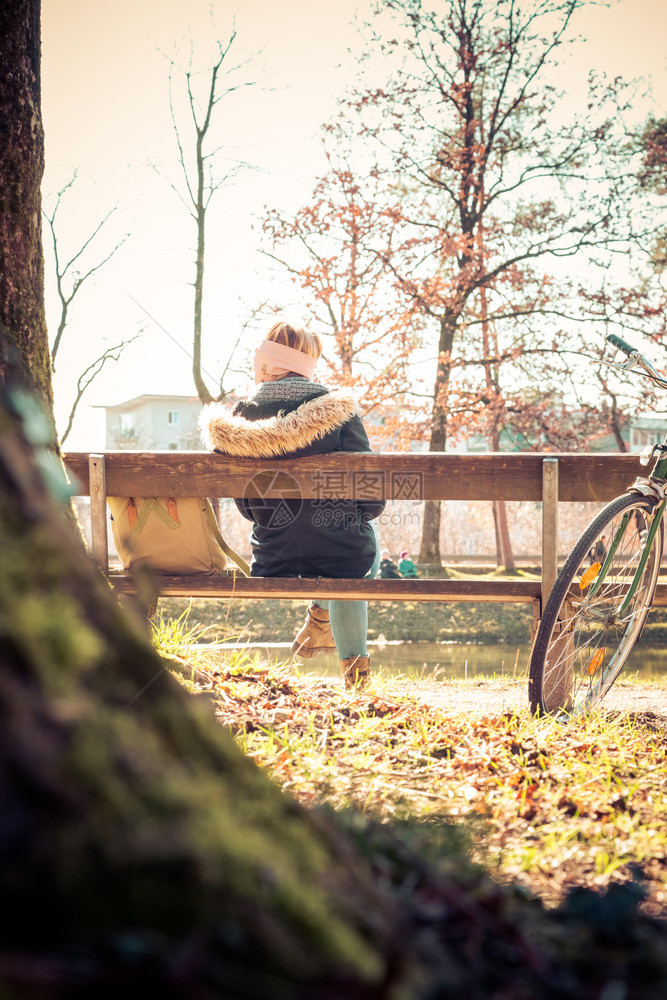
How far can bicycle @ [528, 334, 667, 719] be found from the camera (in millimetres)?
3025

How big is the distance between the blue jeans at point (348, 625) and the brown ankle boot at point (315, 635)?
117 millimetres

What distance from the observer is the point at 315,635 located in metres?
3.88

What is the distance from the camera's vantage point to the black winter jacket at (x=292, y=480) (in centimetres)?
347

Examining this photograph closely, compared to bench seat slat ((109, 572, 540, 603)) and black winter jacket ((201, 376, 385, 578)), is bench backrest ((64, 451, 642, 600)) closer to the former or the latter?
black winter jacket ((201, 376, 385, 578))

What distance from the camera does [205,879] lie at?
62 centimetres

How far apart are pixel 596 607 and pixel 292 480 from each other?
147 centimetres

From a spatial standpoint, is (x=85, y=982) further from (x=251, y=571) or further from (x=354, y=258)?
(x=354, y=258)


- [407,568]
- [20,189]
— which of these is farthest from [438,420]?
[20,189]

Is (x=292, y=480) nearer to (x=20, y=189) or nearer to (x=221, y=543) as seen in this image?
(x=221, y=543)

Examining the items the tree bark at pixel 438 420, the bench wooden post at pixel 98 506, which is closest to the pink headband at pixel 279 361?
the bench wooden post at pixel 98 506

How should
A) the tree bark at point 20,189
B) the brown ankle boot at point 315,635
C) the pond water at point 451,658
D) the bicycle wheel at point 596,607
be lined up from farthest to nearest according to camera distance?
the pond water at point 451,658
the brown ankle boot at point 315,635
the bicycle wheel at point 596,607
the tree bark at point 20,189

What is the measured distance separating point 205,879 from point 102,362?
1836 cm

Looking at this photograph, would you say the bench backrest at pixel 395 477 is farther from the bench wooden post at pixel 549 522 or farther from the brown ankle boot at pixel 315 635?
the brown ankle boot at pixel 315 635

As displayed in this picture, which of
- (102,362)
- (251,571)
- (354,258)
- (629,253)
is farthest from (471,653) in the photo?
(102,362)
